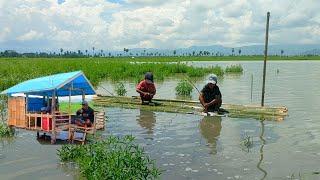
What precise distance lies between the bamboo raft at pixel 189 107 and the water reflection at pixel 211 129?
59 cm

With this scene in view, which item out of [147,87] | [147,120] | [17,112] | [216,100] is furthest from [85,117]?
[147,87]

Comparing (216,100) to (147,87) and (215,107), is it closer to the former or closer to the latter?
(215,107)

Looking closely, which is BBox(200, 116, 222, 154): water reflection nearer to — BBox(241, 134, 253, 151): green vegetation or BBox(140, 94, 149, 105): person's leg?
BBox(241, 134, 253, 151): green vegetation

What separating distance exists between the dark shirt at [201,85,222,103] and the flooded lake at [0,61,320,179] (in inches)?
28.3

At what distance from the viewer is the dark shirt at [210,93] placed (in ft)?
50.3

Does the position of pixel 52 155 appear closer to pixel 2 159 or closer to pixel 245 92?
pixel 2 159

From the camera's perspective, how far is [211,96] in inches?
609

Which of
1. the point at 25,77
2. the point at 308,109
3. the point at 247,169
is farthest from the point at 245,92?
the point at 247,169

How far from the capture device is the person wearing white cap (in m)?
15.3

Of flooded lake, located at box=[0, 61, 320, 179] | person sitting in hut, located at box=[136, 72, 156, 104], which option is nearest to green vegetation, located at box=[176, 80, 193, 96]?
person sitting in hut, located at box=[136, 72, 156, 104]

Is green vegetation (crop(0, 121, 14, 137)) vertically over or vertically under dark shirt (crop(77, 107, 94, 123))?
under

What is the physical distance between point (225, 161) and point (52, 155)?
418 cm

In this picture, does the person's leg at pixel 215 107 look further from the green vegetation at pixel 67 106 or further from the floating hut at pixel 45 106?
the green vegetation at pixel 67 106

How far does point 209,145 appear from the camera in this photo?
1154 cm
